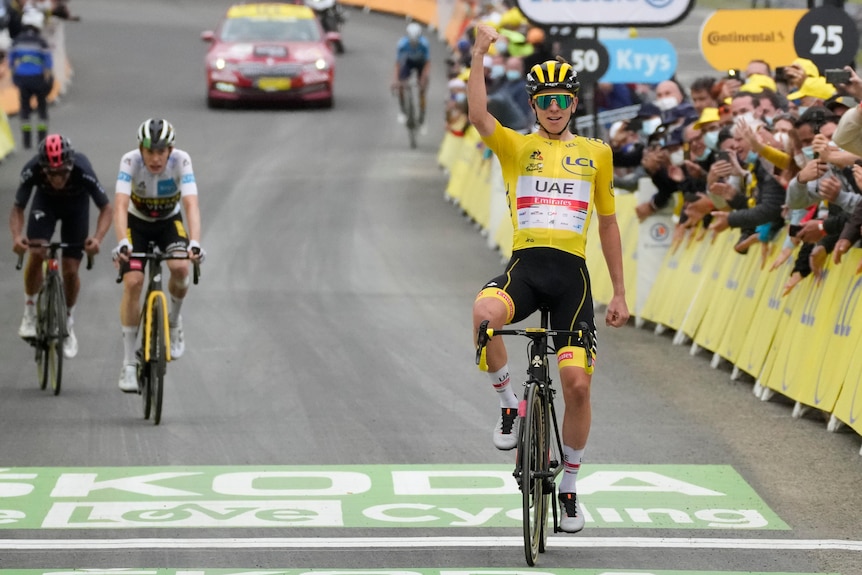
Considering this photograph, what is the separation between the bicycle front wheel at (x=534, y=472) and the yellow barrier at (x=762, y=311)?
3.43 meters

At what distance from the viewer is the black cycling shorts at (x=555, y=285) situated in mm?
8422

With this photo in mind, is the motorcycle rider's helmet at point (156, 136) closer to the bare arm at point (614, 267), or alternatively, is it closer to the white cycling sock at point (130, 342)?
the white cycling sock at point (130, 342)

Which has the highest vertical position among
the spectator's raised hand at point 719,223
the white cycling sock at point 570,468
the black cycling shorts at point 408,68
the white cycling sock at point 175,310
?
the black cycling shorts at point 408,68

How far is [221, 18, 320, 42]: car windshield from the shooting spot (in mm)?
34656

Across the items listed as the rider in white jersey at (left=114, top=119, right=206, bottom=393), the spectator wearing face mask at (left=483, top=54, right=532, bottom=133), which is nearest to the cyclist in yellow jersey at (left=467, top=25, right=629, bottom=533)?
the rider in white jersey at (left=114, top=119, right=206, bottom=393)

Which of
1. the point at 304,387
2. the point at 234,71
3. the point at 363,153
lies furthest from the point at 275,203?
the point at 304,387

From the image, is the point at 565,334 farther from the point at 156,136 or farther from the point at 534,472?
the point at 156,136

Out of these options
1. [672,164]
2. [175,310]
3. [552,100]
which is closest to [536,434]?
[552,100]

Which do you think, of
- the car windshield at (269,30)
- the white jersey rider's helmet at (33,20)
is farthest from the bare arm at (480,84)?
the car windshield at (269,30)

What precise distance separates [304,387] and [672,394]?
9.35 ft

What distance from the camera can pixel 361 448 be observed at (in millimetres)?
11062

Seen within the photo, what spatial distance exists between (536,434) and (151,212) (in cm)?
506

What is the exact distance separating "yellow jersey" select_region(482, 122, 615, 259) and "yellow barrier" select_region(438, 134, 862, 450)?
3.32 m

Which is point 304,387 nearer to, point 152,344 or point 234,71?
point 152,344
